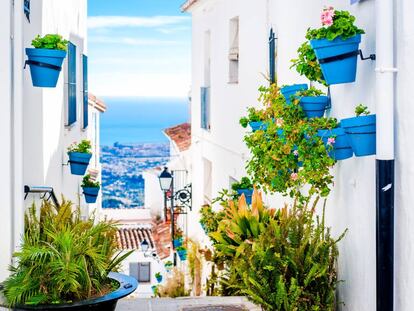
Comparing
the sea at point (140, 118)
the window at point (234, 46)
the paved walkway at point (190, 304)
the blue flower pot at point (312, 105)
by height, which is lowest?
the paved walkway at point (190, 304)

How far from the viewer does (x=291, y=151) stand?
7070 millimetres

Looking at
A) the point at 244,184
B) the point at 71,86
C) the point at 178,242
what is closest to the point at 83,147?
the point at 71,86

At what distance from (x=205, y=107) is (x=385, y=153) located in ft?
39.0

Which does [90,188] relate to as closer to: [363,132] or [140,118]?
[363,132]

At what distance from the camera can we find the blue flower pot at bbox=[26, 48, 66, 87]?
24.9ft

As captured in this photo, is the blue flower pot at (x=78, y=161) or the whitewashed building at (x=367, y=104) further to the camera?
the blue flower pot at (x=78, y=161)

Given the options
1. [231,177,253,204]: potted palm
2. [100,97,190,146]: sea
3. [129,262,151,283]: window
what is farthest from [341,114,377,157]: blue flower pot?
[100,97,190,146]: sea

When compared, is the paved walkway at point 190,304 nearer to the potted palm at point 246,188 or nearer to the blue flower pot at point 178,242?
the potted palm at point 246,188

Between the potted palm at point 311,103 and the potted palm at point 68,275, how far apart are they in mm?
2033

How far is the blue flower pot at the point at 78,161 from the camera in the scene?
11.5 meters

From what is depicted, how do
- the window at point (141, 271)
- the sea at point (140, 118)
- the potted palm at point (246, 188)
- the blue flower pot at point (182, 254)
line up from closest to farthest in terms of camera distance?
the potted palm at point (246, 188)
the blue flower pot at point (182, 254)
the window at point (141, 271)
the sea at point (140, 118)

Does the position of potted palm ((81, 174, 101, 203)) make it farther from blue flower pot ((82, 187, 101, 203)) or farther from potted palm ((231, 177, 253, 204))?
potted palm ((231, 177, 253, 204))

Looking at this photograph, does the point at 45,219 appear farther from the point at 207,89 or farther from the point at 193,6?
the point at 193,6

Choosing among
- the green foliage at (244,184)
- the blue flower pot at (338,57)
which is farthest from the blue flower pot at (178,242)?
the blue flower pot at (338,57)
